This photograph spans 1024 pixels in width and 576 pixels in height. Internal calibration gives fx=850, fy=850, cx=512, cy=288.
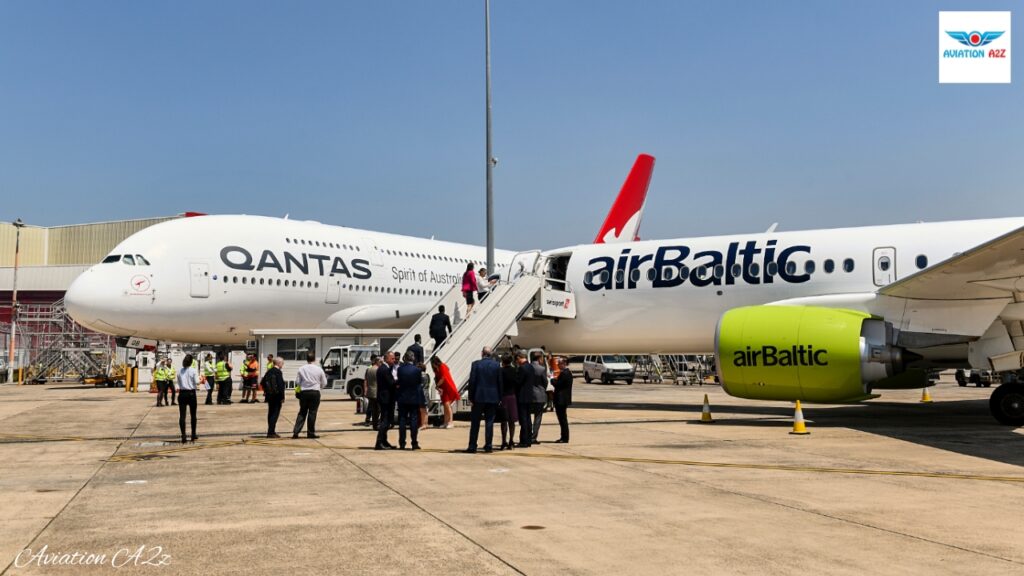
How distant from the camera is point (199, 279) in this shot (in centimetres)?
2773

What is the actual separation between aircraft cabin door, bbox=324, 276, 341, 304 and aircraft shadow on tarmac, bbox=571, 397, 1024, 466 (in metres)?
11.5

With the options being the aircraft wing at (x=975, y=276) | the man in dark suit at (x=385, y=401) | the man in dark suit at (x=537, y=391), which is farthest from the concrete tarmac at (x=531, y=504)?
the aircraft wing at (x=975, y=276)

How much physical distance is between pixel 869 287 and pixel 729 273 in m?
2.90

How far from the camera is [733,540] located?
6.23 metres

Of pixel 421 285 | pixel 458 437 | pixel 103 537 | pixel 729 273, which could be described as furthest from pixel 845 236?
pixel 421 285

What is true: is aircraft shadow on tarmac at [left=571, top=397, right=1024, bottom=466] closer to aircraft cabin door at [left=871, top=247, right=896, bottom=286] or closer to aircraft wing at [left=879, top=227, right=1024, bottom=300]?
aircraft wing at [left=879, top=227, right=1024, bottom=300]

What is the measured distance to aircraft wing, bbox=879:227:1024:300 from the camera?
12656 mm

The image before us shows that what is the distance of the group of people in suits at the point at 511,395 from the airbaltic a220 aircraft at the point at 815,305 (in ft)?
13.3

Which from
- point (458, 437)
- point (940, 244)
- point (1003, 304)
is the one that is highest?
point (940, 244)

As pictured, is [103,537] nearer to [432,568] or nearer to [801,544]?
[432,568]

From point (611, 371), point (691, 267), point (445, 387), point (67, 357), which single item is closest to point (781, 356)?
point (691, 267)

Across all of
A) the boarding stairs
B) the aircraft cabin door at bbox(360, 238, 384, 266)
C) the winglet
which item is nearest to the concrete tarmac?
the boarding stairs

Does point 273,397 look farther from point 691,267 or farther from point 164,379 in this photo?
point 164,379

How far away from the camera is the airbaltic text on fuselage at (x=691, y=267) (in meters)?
18.4
